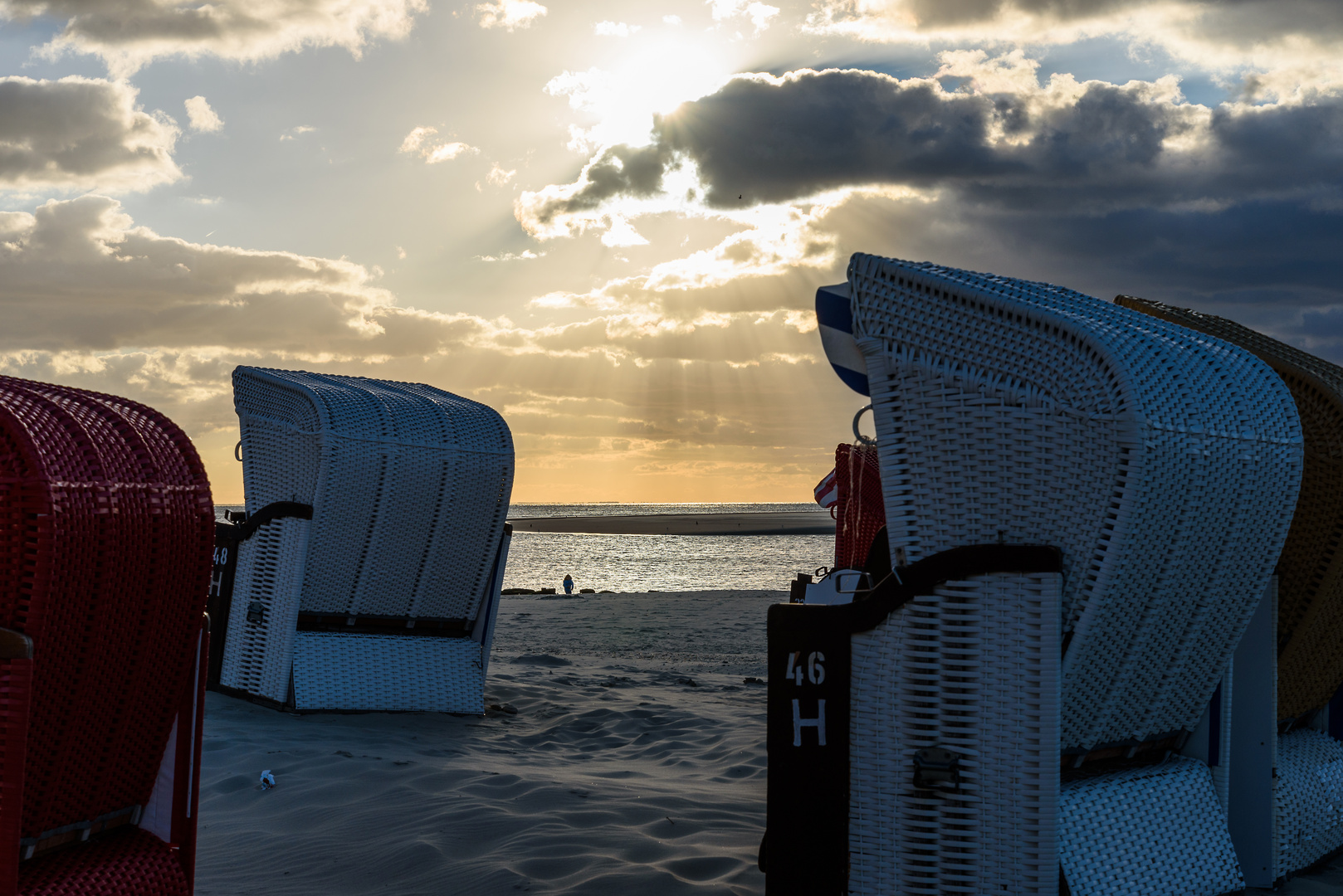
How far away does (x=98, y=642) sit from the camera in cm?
269

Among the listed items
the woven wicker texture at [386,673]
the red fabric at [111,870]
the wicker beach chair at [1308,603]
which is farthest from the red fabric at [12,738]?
the woven wicker texture at [386,673]

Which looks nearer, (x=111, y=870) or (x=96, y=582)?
(x=96, y=582)

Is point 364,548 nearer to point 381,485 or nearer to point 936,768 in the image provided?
point 381,485

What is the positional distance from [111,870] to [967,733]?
248 centimetres

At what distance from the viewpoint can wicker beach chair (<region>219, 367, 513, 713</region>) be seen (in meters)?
7.58

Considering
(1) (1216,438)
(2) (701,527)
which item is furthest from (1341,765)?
(2) (701,527)

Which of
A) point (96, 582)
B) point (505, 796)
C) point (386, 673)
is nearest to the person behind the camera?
point (96, 582)

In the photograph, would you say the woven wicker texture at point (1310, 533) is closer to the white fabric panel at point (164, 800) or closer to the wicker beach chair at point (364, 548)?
the white fabric panel at point (164, 800)

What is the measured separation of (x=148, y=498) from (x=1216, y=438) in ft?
10.1

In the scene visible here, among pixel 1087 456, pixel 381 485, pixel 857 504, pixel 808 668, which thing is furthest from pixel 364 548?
pixel 1087 456

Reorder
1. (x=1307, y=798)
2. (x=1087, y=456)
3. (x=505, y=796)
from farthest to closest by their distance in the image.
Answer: (x=505, y=796) → (x=1307, y=798) → (x=1087, y=456)

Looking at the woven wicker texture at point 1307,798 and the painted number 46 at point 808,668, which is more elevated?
the painted number 46 at point 808,668

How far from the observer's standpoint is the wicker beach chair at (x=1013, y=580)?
291 cm

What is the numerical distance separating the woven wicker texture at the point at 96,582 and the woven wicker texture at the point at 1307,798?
399 centimetres
